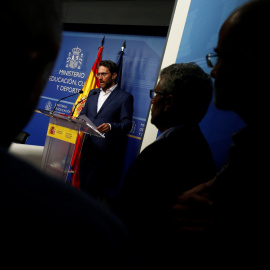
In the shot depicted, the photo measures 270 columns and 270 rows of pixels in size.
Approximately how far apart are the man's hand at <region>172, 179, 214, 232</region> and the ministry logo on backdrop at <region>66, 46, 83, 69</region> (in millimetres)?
4608

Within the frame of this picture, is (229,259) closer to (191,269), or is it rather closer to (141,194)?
(191,269)

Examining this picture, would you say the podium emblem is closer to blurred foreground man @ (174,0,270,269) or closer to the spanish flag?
the spanish flag

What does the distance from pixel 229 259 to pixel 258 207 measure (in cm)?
22

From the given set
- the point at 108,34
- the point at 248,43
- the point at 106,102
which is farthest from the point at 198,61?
the point at 108,34

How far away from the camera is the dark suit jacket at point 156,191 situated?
1.11m

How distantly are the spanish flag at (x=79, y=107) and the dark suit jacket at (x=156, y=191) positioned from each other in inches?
103

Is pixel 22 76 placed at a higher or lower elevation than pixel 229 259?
higher

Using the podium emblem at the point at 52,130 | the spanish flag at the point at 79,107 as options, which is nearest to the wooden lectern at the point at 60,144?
the podium emblem at the point at 52,130

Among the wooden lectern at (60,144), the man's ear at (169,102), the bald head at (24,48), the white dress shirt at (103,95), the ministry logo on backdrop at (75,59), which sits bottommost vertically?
the wooden lectern at (60,144)

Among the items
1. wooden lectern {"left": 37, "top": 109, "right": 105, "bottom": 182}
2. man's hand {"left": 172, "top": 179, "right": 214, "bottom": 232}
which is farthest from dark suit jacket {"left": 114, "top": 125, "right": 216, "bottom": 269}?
wooden lectern {"left": 37, "top": 109, "right": 105, "bottom": 182}

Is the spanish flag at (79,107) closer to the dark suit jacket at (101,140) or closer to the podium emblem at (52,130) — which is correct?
the dark suit jacket at (101,140)

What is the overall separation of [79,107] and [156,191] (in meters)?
3.51

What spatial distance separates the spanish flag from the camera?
3869 mm

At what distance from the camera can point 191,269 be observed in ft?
3.35
